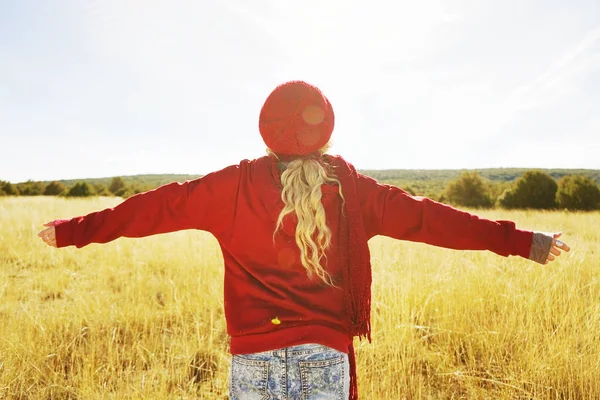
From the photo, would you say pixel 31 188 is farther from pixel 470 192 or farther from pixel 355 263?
pixel 355 263

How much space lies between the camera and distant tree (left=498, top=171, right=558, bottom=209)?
76.6 feet

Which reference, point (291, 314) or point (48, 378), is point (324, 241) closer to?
point (291, 314)

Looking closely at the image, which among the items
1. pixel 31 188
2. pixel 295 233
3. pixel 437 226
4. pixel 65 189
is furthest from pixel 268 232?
pixel 31 188

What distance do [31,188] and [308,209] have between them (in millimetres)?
43890

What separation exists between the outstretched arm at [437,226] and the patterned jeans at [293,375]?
0.59 metres

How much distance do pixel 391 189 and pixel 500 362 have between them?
1894 mm

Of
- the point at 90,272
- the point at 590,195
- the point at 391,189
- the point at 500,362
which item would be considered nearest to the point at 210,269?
the point at 90,272

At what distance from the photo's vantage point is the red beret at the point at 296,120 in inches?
66.1

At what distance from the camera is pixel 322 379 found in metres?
1.43

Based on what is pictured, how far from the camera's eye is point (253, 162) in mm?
1721

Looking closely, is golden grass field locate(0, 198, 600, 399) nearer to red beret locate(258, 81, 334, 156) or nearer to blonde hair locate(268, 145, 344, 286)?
blonde hair locate(268, 145, 344, 286)

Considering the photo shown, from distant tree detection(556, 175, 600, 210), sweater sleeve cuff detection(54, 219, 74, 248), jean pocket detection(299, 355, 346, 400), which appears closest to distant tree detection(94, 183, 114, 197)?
distant tree detection(556, 175, 600, 210)

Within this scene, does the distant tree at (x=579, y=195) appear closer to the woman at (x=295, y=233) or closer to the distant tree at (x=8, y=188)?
the woman at (x=295, y=233)

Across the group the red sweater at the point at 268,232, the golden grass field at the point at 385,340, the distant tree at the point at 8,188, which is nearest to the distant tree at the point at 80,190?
the distant tree at the point at 8,188
